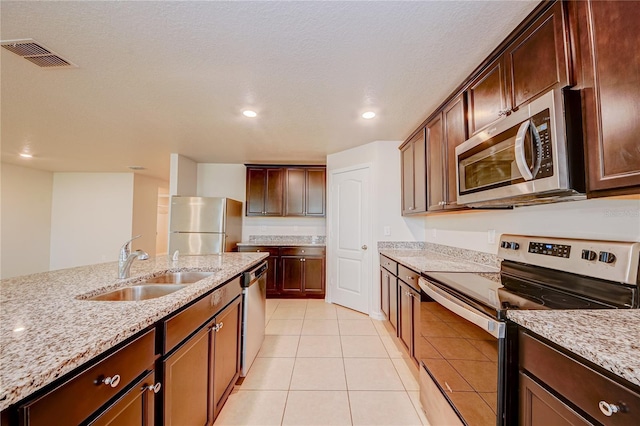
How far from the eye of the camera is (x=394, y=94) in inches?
84.7

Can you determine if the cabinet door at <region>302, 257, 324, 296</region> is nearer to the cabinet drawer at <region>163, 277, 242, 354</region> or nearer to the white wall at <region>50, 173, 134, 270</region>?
the cabinet drawer at <region>163, 277, 242, 354</region>

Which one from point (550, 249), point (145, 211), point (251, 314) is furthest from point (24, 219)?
point (550, 249)

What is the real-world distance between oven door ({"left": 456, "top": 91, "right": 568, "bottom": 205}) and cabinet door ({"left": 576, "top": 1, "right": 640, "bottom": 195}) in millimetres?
102

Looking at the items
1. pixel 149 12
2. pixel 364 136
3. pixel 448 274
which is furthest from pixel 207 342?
pixel 364 136

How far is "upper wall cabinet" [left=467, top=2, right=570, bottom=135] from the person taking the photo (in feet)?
3.75

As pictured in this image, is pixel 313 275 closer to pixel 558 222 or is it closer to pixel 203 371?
pixel 203 371

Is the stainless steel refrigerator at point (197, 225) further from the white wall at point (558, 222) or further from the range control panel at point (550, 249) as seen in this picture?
the range control panel at point (550, 249)

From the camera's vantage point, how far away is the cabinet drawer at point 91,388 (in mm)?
574

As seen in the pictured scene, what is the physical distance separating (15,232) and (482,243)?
7897 mm

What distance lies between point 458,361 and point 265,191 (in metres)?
3.80

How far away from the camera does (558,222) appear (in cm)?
149

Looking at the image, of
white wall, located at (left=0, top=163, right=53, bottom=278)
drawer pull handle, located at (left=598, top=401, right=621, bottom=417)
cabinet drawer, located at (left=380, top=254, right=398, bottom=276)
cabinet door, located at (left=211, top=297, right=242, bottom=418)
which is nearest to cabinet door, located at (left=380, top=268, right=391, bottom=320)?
cabinet drawer, located at (left=380, top=254, right=398, bottom=276)

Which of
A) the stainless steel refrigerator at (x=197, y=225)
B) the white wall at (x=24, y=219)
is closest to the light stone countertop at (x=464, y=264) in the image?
the stainless steel refrigerator at (x=197, y=225)

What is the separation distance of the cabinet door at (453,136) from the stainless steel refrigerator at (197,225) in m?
3.13
